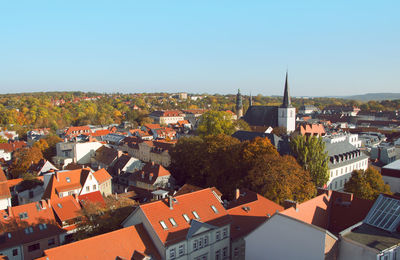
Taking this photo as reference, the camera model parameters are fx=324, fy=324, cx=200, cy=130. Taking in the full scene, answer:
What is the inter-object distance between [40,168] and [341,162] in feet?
151

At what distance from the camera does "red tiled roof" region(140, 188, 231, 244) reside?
74.0 feet

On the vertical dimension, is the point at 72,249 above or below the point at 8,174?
above

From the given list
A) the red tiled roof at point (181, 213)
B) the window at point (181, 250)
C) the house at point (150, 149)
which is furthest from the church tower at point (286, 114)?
the window at point (181, 250)

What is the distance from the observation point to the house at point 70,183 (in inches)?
1558

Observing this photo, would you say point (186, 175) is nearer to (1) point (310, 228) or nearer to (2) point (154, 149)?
(2) point (154, 149)

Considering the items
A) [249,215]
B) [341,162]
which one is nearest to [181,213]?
[249,215]

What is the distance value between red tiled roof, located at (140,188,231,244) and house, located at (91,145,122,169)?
33.7 metres

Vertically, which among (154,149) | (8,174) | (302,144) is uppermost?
(302,144)

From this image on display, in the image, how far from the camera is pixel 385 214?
20000 millimetres

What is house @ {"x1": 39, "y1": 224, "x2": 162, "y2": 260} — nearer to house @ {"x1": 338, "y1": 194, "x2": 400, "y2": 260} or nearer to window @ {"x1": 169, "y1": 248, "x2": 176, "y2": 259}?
window @ {"x1": 169, "y1": 248, "x2": 176, "y2": 259}

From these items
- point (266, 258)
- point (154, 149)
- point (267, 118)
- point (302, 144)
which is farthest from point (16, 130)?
A: point (266, 258)

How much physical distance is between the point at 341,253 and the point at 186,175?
1197 inches

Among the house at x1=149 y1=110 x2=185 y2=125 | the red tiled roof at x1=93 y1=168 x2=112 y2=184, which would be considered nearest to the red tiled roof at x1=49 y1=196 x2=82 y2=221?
the red tiled roof at x1=93 y1=168 x2=112 y2=184

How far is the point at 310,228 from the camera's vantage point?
59.8ft
